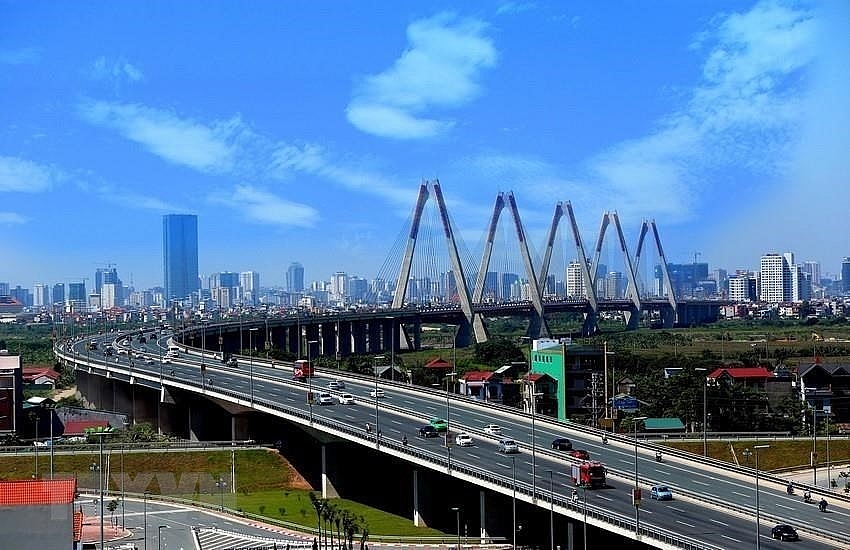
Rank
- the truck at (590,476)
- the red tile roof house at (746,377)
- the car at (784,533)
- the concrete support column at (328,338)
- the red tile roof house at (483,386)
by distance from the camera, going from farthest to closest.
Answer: the concrete support column at (328,338), the red tile roof house at (483,386), the red tile roof house at (746,377), the truck at (590,476), the car at (784,533)

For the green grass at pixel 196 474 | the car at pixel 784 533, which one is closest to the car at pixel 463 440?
the green grass at pixel 196 474

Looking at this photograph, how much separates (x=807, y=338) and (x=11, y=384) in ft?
168

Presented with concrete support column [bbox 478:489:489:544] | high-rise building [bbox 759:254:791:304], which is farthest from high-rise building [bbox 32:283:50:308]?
concrete support column [bbox 478:489:489:544]

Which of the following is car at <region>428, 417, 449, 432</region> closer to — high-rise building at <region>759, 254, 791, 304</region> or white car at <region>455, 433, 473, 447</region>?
white car at <region>455, 433, 473, 447</region>

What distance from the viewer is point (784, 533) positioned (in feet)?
50.1

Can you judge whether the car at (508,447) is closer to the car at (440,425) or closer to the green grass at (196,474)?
the car at (440,425)

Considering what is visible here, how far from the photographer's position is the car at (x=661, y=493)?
59.2ft

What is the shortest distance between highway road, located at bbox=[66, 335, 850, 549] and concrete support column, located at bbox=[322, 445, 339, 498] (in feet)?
2.66

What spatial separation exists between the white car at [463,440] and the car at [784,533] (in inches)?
345

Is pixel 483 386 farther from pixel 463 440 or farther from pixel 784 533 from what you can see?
pixel 784 533

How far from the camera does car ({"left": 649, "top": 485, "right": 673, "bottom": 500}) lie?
1803 cm

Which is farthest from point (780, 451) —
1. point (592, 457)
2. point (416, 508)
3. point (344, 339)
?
point (344, 339)

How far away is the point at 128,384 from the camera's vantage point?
39.2 meters

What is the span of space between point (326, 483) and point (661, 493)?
9465 mm
